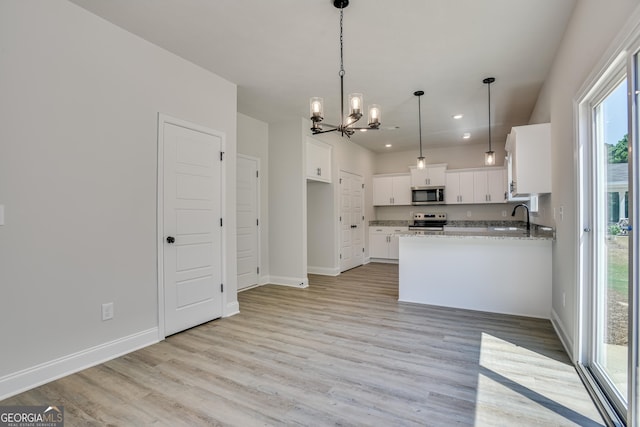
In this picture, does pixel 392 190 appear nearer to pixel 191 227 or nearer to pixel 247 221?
pixel 247 221

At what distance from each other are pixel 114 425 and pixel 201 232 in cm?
189

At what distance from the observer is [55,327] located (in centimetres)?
225

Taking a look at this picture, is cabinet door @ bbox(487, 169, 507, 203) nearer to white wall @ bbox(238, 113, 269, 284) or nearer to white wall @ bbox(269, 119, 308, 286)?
white wall @ bbox(269, 119, 308, 286)

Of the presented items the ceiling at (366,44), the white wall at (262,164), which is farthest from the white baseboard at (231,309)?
the ceiling at (366,44)

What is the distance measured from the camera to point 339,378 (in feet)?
7.31

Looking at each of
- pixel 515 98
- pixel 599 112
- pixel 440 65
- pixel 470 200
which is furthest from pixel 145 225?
pixel 470 200

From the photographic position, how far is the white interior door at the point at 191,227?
3.04 meters

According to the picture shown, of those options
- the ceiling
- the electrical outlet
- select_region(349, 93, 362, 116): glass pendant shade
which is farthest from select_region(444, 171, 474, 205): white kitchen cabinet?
the electrical outlet

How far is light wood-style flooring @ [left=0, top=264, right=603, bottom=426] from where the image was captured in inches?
71.6

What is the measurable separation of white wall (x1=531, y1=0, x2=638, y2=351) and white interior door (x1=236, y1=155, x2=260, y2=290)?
13.2 ft

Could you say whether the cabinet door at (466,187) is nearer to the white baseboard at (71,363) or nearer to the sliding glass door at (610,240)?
the sliding glass door at (610,240)

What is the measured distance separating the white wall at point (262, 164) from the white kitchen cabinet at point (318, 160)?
741 millimetres

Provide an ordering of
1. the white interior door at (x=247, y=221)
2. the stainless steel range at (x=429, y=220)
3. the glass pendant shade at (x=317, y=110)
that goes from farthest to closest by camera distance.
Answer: the stainless steel range at (x=429, y=220) < the white interior door at (x=247, y=221) < the glass pendant shade at (x=317, y=110)

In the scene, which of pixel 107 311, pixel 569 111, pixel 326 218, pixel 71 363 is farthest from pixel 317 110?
pixel 326 218
